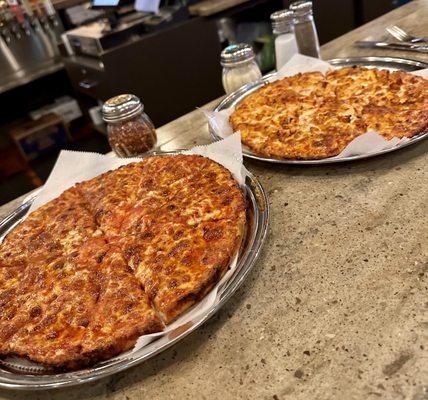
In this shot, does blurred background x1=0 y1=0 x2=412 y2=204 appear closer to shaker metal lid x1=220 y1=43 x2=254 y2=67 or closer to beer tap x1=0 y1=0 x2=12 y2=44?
beer tap x1=0 y1=0 x2=12 y2=44

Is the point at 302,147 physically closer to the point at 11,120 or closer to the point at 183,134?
the point at 183,134

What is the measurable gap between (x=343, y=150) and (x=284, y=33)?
0.92 meters

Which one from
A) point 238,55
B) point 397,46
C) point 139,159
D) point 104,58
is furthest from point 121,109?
point 104,58

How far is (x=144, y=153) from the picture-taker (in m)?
1.64

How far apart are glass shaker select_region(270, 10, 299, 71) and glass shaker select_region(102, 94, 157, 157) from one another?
Result: 75 cm

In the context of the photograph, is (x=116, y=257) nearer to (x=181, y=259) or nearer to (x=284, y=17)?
(x=181, y=259)

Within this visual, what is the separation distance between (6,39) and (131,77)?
1950 millimetres

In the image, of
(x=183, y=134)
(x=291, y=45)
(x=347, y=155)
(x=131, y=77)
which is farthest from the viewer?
(x=131, y=77)

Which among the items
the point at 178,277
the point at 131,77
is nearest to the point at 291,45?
the point at 178,277

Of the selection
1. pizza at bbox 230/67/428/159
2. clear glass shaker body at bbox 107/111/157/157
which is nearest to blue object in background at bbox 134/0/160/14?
pizza at bbox 230/67/428/159

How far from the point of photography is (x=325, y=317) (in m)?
0.87

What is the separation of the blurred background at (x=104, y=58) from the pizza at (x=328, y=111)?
1.93m

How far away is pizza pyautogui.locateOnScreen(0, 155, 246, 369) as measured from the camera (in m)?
0.93

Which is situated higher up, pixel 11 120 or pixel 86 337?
pixel 86 337
